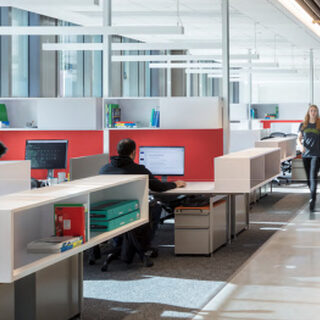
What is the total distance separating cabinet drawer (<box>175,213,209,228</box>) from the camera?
19.9 feet

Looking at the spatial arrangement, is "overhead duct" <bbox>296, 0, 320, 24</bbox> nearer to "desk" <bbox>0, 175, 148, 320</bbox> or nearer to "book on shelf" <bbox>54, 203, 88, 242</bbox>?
"desk" <bbox>0, 175, 148, 320</bbox>

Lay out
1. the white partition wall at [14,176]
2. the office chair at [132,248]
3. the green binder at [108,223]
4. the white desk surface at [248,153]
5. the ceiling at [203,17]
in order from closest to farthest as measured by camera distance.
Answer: the green binder at [108,223] → the white partition wall at [14,176] → the office chair at [132,248] → the white desk surface at [248,153] → the ceiling at [203,17]

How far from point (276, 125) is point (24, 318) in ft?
44.0

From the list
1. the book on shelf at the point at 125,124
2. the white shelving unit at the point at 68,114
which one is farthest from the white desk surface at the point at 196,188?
the white shelving unit at the point at 68,114

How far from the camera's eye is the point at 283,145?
1065cm

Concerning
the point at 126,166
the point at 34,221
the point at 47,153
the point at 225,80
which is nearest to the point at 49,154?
the point at 47,153

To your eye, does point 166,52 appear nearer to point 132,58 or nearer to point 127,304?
point 132,58

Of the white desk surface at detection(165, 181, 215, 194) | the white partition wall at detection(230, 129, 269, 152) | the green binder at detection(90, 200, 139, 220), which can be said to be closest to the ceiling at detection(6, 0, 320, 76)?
the white partition wall at detection(230, 129, 269, 152)

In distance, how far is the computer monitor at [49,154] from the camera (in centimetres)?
672

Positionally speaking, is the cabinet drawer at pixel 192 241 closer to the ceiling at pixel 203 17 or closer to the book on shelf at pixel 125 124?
the book on shelf at pixel 125 124

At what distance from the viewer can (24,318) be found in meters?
3.49

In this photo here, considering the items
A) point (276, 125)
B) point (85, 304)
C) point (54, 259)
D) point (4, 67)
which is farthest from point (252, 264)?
point (276, 125)

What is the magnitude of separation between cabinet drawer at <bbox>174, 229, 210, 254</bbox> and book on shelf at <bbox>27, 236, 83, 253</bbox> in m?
2.64

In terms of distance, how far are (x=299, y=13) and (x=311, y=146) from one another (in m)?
2.88
